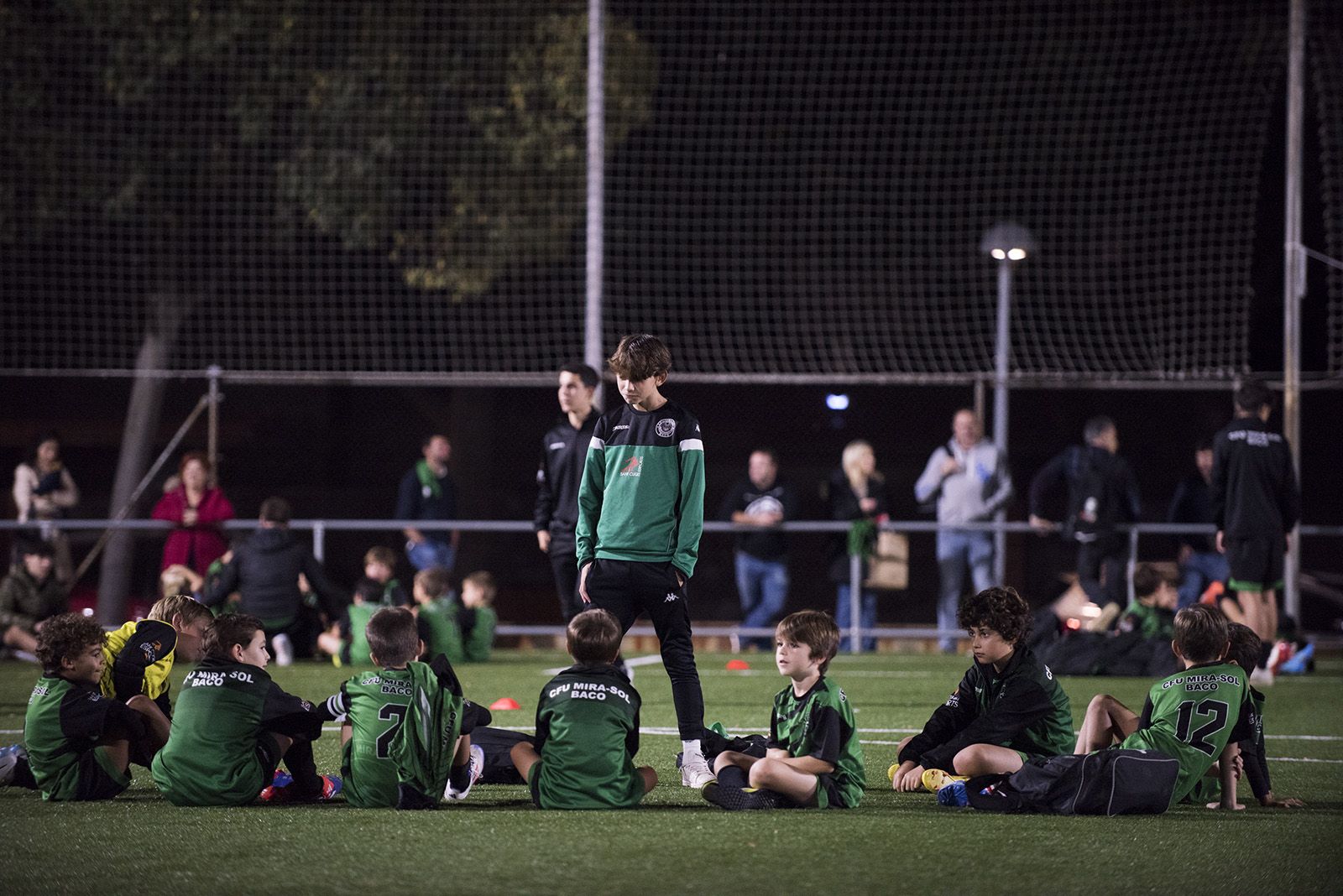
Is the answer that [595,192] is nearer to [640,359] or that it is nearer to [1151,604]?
[1151,604]

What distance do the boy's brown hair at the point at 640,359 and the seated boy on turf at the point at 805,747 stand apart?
1239 mm

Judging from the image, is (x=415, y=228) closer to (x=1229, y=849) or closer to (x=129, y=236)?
(x=129, y=236)

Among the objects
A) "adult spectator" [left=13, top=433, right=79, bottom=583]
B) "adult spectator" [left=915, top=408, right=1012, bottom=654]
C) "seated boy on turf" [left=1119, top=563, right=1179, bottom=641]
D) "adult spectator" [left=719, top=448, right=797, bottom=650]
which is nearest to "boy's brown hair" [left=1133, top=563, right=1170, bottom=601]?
"seated boy on turf" [left=1119, top=563, right=1179, bottom=641]

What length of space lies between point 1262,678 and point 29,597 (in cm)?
893

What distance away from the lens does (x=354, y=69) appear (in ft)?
51.6

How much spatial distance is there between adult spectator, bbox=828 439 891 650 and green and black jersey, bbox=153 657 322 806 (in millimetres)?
8311

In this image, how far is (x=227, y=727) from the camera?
5.51m

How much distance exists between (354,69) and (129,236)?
3430mm

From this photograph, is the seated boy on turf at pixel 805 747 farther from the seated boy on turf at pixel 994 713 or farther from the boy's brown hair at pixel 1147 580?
the boy's brown hair at pixel 1147 580

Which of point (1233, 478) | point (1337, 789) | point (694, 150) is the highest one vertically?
point (694, 150)

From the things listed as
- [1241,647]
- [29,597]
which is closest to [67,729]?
[1241,647]

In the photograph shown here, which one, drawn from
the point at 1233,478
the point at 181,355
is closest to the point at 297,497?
the point at 181,355

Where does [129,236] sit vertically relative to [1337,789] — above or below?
above

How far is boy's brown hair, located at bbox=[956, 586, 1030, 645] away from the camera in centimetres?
591
